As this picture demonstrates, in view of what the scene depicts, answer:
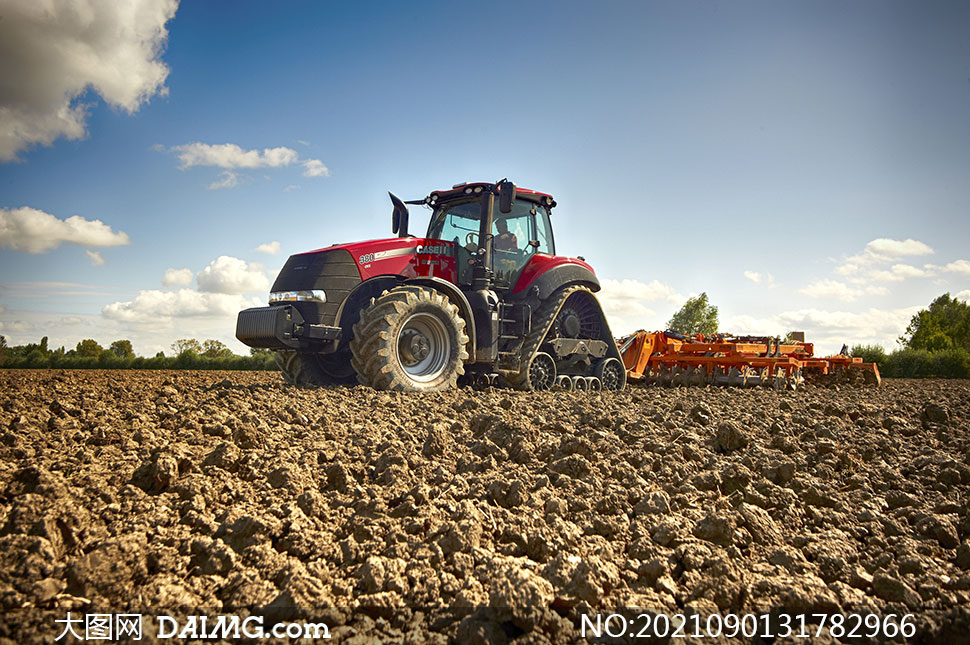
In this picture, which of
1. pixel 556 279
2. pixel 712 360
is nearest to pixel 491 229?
pixel 556 279

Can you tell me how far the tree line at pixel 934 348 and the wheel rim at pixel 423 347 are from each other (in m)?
15.6

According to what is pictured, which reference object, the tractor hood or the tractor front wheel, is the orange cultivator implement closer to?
the tractor hood

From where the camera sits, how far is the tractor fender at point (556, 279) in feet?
28.7

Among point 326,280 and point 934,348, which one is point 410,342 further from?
point 934,348

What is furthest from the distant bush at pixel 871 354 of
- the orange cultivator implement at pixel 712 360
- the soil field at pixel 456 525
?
the soil field at pixel 456 525

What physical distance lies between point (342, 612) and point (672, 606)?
3.53 ft

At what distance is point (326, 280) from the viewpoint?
698 cm

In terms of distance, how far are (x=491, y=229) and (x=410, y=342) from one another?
1938 mm

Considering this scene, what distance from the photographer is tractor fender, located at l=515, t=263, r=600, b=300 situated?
8734 mm

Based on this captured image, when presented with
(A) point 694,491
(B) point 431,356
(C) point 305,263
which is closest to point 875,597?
(A) point 694,491

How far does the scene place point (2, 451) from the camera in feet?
11.2

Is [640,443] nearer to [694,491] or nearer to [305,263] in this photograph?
[694,491]

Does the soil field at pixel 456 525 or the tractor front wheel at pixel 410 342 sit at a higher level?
the tractor front wheel at pixel 410 342

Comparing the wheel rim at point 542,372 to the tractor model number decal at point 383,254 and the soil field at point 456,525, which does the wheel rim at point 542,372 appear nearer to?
the tractor model number decal at point 383,254
